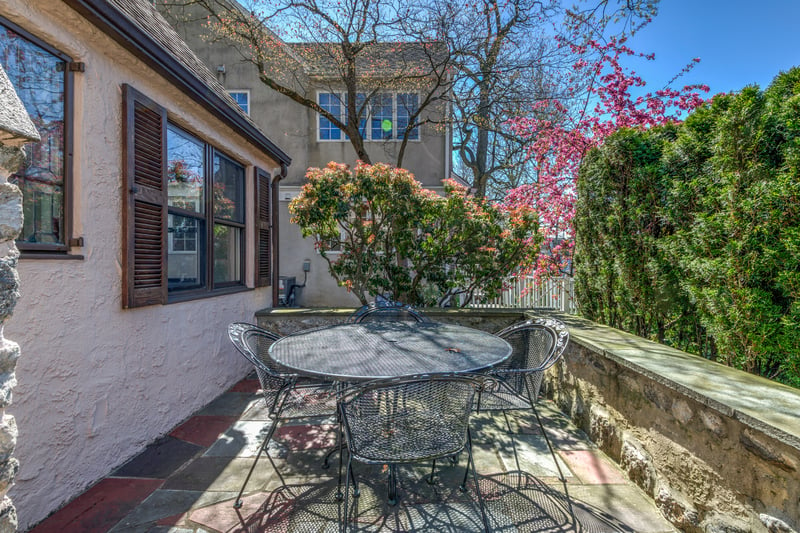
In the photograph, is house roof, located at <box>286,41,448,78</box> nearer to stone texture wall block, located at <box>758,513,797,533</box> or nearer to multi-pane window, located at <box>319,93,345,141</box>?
multi-pane window, located at <box>319,93,345,141</box>

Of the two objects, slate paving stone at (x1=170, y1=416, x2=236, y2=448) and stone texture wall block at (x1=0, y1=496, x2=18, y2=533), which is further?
slate paving stone at (x1=170, y1=416, x2=236, y2=448)

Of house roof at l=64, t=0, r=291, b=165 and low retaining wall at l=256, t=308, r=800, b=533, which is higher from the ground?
house roof at l=64, t=0, r=291, b=165

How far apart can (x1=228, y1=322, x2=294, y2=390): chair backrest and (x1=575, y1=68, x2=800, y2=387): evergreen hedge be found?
2.46m

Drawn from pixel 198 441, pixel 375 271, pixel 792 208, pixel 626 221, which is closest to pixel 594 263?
pixel 626 221

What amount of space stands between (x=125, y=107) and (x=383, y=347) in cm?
229

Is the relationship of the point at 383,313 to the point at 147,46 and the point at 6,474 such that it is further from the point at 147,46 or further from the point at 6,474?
the point at 6,474

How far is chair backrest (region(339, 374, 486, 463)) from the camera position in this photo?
1653 millimetres

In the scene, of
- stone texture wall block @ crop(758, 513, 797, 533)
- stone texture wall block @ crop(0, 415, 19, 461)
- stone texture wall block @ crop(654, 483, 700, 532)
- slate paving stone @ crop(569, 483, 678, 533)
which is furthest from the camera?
slate paving stone @ crop(569, 483, 678, 533)

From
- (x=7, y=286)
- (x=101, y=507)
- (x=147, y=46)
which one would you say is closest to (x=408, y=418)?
(x=7, y=286)

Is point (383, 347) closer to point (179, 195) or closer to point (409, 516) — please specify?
point (409, 516)

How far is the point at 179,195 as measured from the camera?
3295 mm

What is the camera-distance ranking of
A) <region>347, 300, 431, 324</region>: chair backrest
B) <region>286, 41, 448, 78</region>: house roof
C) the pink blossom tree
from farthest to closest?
<region>286, 41, 448, 78</region>: house roof, the pink blossom tree, <region>347, 300, 431, 324</region>: chair backrest

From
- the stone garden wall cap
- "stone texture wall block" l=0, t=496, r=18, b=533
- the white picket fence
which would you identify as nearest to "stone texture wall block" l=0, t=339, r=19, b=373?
"stone texture wall block" l=0, t=496, r=18, b=533

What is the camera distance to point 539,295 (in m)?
7.19
